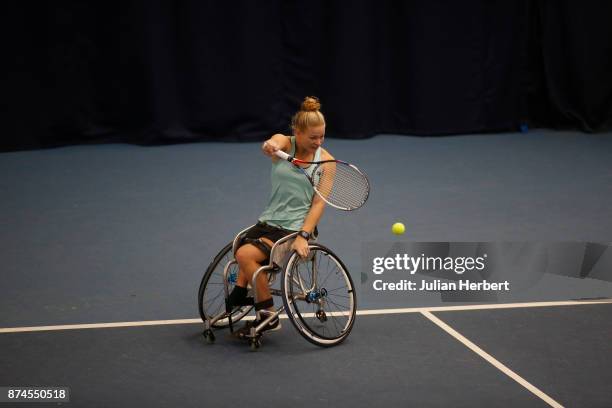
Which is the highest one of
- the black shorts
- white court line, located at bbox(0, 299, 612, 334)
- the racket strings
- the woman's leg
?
the racket strings

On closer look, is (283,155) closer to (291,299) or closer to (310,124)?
(310,124)

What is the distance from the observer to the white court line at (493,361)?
3963 mm

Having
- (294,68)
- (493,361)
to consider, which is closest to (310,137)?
(493,361)

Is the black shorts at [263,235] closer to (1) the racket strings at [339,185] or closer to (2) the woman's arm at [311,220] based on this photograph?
(2) the woman's arm at [311,220]

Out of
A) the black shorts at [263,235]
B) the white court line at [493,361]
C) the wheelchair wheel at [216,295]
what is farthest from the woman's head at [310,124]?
the white court line at [493,361]

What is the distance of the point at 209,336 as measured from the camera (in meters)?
4.56

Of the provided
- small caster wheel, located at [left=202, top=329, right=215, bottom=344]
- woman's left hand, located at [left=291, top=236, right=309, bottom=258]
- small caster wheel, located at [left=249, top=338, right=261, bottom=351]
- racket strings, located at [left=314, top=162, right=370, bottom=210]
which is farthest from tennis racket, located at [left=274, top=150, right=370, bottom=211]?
small caster wheel, located at [left=202, top=329, right=215, bottom=344]

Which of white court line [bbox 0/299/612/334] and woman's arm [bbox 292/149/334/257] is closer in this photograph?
woman's arm [bbox 292/149/334/257]

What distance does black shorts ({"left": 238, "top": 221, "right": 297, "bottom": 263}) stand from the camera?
4426 millimetres

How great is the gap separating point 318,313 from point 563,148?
15.6ft

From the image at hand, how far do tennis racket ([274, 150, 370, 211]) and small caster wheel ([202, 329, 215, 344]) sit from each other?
891 mm

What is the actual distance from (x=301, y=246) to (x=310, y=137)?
52 cm

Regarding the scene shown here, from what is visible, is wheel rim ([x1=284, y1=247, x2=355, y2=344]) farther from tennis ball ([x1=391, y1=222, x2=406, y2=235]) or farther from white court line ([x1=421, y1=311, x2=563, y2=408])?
tennis ball ([x1=391, y1=222, x2=406, y2=235])

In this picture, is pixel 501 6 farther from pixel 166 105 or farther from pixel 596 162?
pixel 166 105
